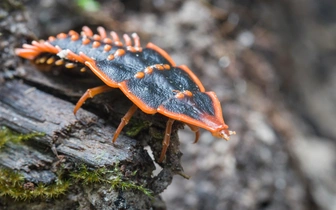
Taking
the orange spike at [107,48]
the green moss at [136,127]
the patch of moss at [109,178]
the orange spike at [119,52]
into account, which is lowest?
the patch of moss at [109,178]

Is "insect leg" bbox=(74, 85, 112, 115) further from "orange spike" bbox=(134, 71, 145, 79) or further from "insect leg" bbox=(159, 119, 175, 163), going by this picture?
"insect leg" bbox=(159, 119, 175, 163)

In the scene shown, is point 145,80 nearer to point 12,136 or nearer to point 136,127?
point 136,127

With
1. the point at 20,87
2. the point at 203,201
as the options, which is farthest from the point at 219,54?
the point at 20,87

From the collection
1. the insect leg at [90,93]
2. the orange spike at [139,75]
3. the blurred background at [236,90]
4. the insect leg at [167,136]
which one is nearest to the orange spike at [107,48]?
the insect leg at [90,93]

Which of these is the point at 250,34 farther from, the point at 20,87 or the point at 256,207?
the point at 20,87

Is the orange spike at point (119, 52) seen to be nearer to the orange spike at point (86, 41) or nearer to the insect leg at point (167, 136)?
the orange spike at point (86, 41)

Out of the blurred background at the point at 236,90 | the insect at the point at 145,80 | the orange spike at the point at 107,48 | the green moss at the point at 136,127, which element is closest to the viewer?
the insect at the point at 145,80
